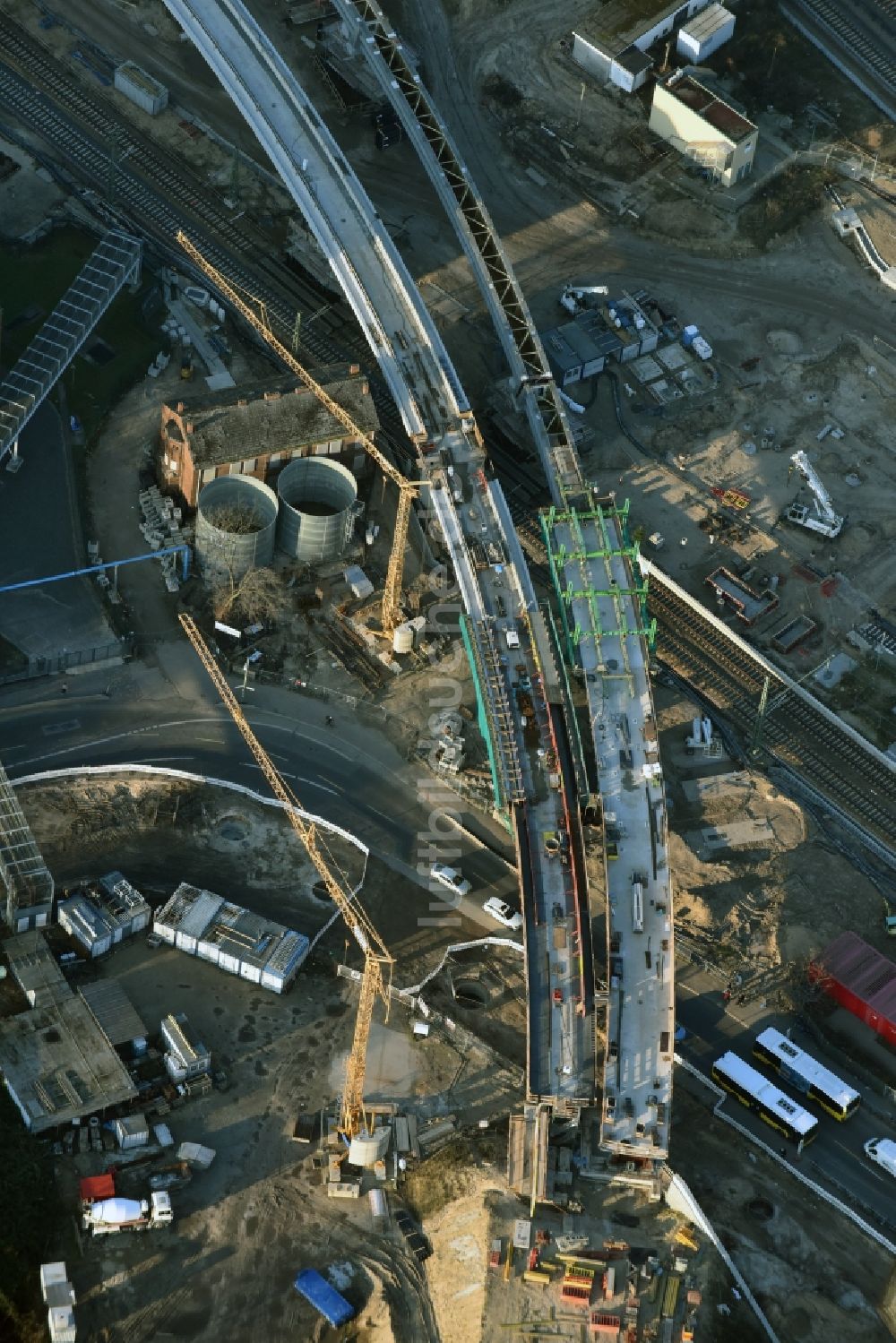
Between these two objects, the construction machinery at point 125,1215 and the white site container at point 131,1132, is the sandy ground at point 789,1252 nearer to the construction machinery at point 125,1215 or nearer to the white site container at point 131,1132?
the construction machinery at point 125,1215

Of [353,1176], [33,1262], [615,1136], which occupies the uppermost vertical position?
[615,1136]

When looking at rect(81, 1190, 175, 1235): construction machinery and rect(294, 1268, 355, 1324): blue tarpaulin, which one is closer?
rect(294, 1268, 355, 1324): blue tarpaulin

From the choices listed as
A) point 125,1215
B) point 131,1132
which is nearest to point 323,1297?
point 125,1215

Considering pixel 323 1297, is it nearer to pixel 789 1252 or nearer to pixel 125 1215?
pixel 125 1215

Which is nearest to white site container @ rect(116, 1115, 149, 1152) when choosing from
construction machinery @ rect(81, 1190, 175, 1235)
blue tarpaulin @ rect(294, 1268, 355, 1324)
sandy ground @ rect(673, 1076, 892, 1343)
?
construction machinery @ rect(81, 1190, 175, 1235)

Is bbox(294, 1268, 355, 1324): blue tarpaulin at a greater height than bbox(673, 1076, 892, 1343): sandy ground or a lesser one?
lesser

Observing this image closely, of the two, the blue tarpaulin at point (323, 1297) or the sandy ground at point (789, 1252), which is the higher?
the sandy ground at point (789, 1252)

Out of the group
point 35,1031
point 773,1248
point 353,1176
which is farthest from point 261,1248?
point 773,1248

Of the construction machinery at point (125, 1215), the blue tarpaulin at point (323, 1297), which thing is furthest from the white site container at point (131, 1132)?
the blue tarpaulin at point (323, 1297)

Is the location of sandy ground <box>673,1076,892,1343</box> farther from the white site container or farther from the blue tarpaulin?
the white site container

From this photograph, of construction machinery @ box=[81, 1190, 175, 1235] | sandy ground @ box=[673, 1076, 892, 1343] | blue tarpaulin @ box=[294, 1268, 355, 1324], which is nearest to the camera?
blue tarpaulin @ box=[294, 1268, 355, 1324]

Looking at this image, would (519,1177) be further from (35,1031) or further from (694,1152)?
(35,1031)
